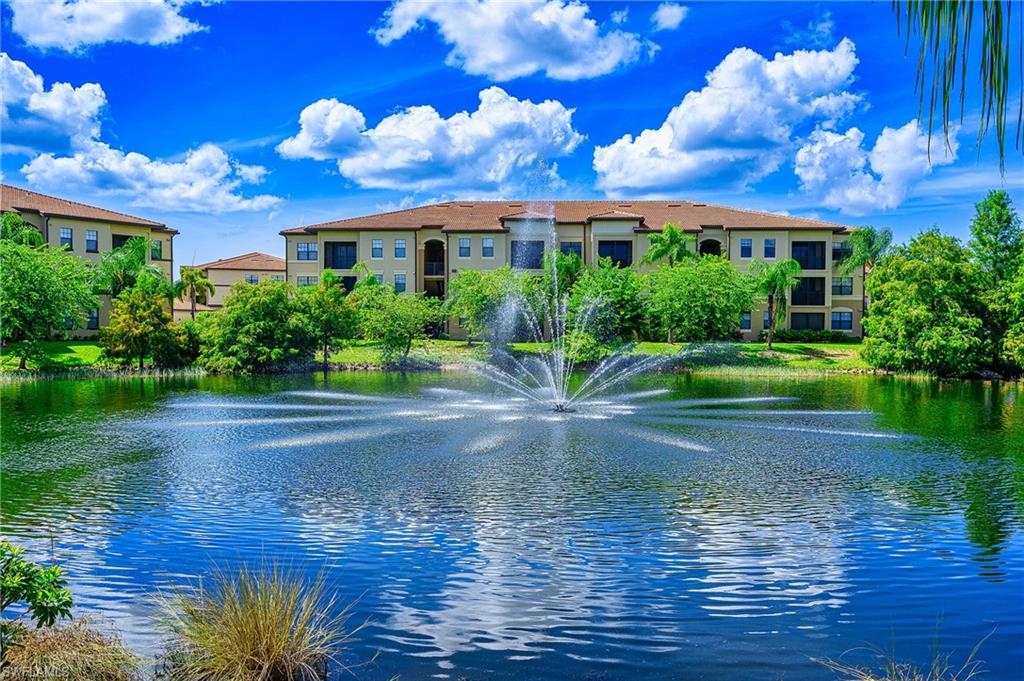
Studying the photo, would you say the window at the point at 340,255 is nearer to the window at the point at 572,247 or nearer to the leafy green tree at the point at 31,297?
the window at the point at 572,247

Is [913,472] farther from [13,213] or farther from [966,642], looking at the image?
[13,213]

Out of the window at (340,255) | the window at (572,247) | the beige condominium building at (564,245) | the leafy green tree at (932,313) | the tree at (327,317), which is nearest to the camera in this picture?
the leafy green tree at (932,313)

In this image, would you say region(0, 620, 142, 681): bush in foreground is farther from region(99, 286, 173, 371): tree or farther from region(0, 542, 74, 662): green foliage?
region(99, 286, 173, 371): tree

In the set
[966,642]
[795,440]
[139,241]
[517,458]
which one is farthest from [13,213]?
[966,642]

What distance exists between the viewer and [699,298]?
186 ft

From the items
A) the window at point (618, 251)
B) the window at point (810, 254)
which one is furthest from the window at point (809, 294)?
the window at point (618, 251)

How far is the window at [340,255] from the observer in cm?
7019

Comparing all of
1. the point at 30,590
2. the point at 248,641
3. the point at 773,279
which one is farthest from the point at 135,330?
the point at 773,279

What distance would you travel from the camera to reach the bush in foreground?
7.39m

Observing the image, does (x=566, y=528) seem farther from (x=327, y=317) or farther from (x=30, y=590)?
(x=327, y=317)

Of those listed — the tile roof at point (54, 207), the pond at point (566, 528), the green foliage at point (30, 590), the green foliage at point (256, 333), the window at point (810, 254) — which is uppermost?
the tile roof at point (54, 207)

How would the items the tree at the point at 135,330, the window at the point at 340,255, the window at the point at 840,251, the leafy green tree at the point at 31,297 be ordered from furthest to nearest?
the window at the point at 340,255, the window at the point at 840,251, the tree at the point at 135,330, the leafy green tree at the point at 31,297

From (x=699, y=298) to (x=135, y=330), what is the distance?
35.1 meters

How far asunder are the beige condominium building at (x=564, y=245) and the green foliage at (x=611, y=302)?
22.6 ft
